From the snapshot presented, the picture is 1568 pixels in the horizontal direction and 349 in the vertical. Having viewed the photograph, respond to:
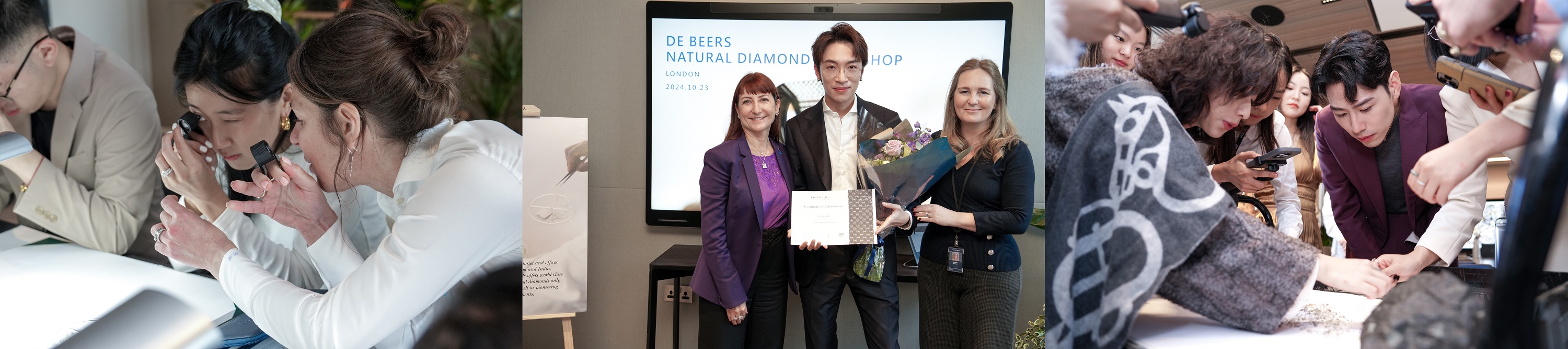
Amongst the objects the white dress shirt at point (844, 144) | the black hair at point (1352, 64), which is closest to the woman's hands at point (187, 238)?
the white dress shirt at point (844, 144)

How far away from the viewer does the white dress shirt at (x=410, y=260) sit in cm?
139

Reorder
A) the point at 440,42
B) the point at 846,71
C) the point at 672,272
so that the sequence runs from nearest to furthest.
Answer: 1. the point at 440,42
2. the point at 846,71
3. the point at 672,272

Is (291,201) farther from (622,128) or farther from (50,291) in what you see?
(622,128)

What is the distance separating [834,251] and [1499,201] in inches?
77.9

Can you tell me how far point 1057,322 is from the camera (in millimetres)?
1562

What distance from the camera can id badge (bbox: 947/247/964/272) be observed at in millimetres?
2820

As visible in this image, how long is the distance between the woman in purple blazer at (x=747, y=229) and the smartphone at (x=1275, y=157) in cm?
172

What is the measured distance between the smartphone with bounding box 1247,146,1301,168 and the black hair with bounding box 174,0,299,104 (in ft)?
6.14

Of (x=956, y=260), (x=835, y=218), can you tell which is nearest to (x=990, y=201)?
(x=956, y=260)

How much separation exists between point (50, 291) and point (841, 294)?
2.31 m

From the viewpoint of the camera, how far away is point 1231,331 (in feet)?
4.64

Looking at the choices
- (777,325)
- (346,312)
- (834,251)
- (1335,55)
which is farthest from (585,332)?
(1335,55)

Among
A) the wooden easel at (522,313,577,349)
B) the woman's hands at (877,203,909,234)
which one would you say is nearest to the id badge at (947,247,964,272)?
the woman's hands at (877,203,909,234)

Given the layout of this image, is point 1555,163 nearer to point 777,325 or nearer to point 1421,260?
point 1421,260
